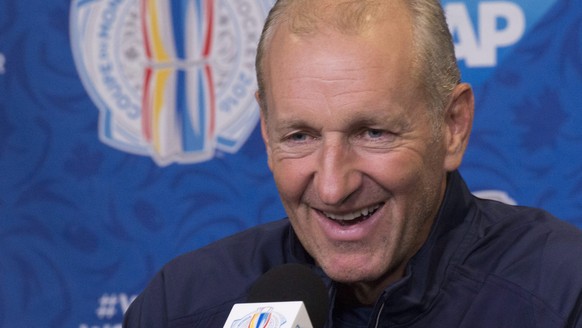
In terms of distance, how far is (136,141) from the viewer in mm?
2232

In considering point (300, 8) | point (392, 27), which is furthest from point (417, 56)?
point (300, 8)

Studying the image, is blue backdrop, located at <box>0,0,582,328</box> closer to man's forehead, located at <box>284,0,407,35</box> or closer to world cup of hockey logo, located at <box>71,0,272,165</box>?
world cup of hockey logo, located at <box>71,0,272,165</box>

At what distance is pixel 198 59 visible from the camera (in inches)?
86.0

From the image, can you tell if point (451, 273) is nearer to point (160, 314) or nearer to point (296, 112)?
point (296, 112)

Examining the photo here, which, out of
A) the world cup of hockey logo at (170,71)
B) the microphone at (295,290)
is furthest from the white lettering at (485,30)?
the microphone at (295,290)

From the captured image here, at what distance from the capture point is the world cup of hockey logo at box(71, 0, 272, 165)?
7.11 ft

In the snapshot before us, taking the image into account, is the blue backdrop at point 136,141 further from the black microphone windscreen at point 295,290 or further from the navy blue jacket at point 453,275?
the black microphone windscreen at point 295,290

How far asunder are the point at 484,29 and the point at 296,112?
791 millimetres

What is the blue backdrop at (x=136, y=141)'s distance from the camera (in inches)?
79.4

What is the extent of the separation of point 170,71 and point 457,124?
900 mm

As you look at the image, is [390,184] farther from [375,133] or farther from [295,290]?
[295,290]

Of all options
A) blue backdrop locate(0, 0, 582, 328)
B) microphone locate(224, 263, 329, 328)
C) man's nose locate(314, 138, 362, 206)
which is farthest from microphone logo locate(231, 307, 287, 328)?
blue backdrop locate(0, 0, 582, 328)

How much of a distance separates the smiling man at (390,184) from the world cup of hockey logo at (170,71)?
687 mm

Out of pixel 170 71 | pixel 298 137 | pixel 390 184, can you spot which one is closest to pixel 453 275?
pixel 390 184
